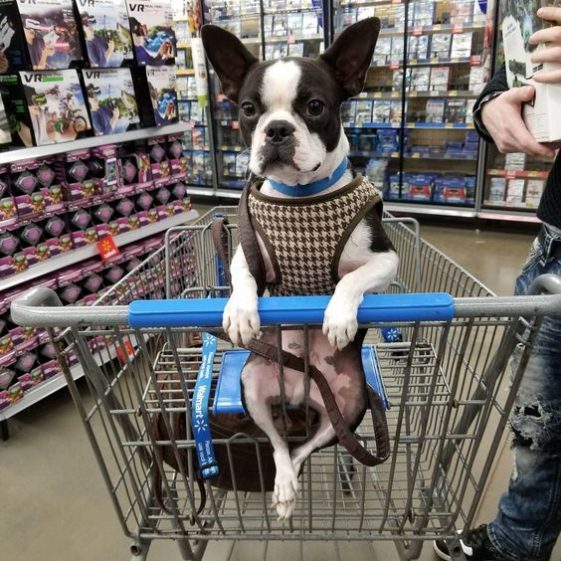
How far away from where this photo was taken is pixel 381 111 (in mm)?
4754

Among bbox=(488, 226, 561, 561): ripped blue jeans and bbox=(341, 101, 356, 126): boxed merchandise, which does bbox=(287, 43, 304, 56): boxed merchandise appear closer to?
bbox=(341, 101, 356, 126): boxed merchandise

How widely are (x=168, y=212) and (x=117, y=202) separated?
0.32 m

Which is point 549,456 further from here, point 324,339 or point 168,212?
point 168,212

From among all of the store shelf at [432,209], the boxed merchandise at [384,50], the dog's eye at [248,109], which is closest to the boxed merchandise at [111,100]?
the dog's eye at [248,109]

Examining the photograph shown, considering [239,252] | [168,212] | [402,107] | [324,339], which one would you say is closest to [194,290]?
[239,252]

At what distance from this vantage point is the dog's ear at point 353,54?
1079 millimetres

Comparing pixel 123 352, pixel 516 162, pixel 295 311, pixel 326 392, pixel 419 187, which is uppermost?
pixel 295 311

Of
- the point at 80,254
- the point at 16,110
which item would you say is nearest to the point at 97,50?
the point at 16,110

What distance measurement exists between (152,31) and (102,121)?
53 centimetres

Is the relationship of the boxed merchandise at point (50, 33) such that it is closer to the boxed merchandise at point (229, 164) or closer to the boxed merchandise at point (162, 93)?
the boxed merchandise at point (162, 93)

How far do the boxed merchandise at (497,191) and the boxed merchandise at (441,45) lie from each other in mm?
1108

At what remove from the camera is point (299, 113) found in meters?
1.10

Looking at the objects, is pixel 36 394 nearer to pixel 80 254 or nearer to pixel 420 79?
pixel 80 254

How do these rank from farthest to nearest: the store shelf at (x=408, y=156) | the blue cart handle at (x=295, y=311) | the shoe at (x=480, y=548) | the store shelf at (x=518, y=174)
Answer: the store shelf at (x=408, y=156) → the store shelf at (x=518, y=174) → the shoe at (x=480, y=548) → the blue cart handle at (x=295, y=311)
